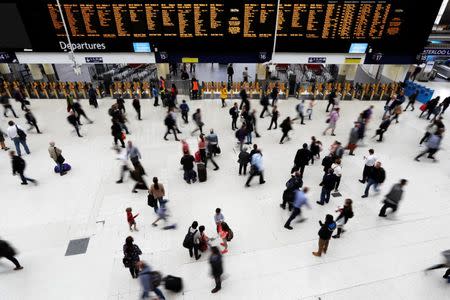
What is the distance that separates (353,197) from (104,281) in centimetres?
744

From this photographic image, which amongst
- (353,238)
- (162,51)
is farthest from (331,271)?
(162,51)

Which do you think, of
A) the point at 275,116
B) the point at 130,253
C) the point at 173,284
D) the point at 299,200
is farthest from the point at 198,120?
the point at 173,284

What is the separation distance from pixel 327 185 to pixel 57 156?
8.71 metres

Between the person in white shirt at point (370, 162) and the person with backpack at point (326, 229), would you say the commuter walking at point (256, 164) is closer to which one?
the person with backpack at point (326, 229)

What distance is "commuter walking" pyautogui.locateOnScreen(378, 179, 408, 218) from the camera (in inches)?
300

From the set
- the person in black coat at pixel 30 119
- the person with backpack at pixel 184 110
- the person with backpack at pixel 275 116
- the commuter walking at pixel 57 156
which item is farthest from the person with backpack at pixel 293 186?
the person in black coat at pixel 30 119

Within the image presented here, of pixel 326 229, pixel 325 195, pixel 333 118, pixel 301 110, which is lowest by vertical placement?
pixel 325 195

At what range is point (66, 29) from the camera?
12203 millimetres

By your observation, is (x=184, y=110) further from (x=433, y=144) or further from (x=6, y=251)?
(x=433, y=144)

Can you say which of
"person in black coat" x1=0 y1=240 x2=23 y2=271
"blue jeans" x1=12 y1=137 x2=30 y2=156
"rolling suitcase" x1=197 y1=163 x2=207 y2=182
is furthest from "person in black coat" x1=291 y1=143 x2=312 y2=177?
"blue jeans" x1=12 y1=137 x2=30 y2=156

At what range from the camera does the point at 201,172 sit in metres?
9.60

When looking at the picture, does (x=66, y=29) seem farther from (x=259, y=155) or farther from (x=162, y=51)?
(x=259, y=155)

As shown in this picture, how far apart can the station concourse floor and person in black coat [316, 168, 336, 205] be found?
0.94 ft

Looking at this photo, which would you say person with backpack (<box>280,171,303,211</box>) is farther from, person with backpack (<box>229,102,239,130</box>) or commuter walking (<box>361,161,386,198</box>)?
person with backpack (<box>229,102,239,130</box>)
